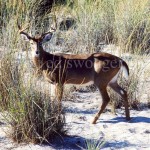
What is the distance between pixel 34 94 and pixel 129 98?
7.28 feet

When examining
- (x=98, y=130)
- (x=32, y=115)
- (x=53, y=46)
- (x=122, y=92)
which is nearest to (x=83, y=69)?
(x=122, y=92)

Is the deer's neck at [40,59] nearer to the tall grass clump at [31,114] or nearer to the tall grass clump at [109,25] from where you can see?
the tall grass clump at [31,114]

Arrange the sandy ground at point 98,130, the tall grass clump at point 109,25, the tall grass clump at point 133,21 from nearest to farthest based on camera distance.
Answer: the sandy ground at point 98,130
the tall grass clump at point 109,25
the tall grass clump at point 133,21

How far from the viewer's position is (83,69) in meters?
6.99

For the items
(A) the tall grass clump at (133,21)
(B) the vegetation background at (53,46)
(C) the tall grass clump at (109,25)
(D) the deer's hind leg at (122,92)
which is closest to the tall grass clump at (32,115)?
(B) the vegetation background at (53,46)

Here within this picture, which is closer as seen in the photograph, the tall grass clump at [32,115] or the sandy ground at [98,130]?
the tall grass clump at [32,115]

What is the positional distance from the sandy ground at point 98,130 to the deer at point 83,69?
8.2 inches

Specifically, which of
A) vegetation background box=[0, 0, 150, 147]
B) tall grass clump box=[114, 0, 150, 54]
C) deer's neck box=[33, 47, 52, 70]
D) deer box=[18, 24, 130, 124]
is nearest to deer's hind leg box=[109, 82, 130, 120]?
deer box=[18, 24, 130, 124]

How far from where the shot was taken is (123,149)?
562cm

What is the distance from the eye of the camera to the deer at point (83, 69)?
673cm

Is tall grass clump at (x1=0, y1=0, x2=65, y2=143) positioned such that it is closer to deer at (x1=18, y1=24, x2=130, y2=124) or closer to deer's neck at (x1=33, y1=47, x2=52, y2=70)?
deer at (x1=18, y1=24, x2=130, y2=124)

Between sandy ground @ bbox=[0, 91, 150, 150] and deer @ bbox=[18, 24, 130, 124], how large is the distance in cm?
21

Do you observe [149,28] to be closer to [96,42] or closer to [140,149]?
[96,42]

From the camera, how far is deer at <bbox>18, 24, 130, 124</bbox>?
22.1ft
